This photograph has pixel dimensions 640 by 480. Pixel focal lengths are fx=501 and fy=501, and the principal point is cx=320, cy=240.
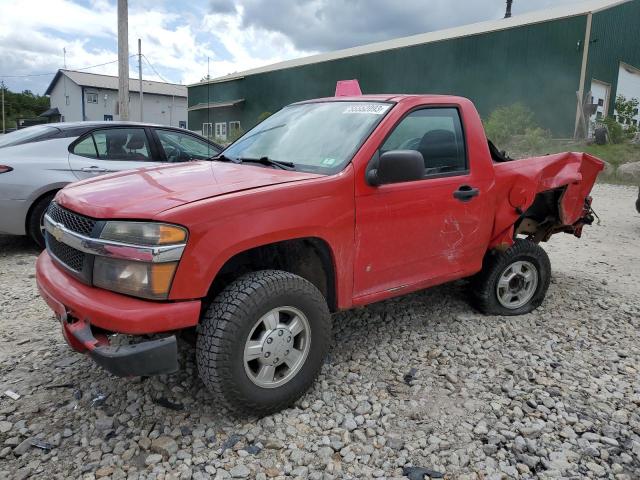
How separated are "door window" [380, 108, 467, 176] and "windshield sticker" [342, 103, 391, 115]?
0.16 meters

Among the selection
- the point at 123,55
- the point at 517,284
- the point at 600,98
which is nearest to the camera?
the point at 517,284

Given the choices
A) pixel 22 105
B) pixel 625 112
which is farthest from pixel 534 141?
pixel 22 105

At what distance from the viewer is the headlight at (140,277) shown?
7.77 ft

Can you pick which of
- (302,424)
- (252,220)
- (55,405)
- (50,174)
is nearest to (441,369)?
(302,424)

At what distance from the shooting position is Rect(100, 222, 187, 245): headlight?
93.2 inches

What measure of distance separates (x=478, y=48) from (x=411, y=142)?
2049cm

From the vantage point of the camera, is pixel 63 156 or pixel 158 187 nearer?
pixel 158 187

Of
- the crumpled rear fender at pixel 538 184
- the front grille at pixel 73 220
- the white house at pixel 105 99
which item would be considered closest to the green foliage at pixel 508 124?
the crumpled rear fender at pixel 538 184

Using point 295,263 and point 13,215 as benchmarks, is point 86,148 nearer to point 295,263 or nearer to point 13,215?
point 13,215

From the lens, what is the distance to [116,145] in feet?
20.1

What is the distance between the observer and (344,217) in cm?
295

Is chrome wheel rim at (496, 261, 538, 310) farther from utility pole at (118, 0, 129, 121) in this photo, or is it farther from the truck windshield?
utility pole at (118, 0, 129, 121)

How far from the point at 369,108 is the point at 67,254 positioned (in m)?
2.12

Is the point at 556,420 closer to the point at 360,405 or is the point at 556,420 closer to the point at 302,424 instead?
the point at 360,405
